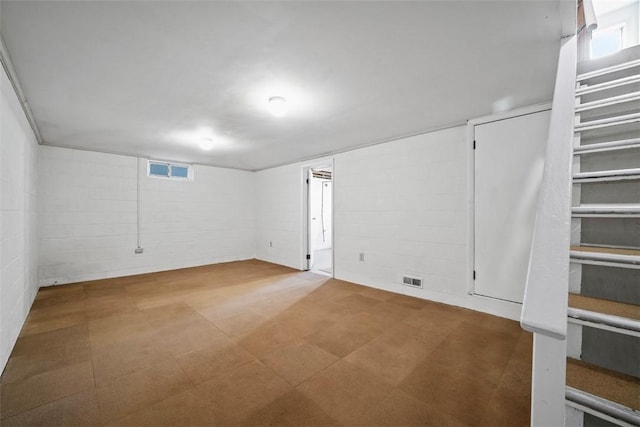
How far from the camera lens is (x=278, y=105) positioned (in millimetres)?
2639

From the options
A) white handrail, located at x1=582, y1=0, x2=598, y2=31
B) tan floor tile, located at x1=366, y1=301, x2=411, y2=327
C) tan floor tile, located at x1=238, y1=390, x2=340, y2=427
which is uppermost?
white handrail, located at x1=582, y1=0, x2=598, y2=31

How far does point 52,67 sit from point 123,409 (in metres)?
2.62

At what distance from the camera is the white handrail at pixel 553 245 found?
747 mm

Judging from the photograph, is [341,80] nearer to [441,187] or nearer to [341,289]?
[441,187]

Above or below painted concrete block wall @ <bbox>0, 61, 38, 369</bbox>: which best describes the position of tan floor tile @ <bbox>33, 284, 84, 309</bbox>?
below

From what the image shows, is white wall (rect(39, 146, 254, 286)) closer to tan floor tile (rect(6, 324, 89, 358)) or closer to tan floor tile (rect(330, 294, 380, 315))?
tan floor tile (rect(6, 324, 89, 358))

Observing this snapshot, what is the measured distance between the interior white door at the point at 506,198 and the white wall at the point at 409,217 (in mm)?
160

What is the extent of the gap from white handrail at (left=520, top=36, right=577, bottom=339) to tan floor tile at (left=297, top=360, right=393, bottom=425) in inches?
51.0

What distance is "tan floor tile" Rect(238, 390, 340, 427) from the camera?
1.49 m

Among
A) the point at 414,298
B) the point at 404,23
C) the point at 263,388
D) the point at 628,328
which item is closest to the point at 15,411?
the point at 263,388

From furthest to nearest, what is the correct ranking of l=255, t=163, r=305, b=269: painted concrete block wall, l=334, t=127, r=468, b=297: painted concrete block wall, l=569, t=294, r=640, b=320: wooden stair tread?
l=255, t=163, r=305, b=269: painted concrete block wall < l=334, t=127, r=468, b=297: painted concrete block wall < l=569, t=294, r=640, b=320: wooden stair tread

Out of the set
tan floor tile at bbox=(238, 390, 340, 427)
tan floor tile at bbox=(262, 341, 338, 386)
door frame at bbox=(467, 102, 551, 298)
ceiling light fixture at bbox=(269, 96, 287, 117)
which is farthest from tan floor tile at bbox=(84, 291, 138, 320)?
door frame at bbox=(467, 102, 551, 298)

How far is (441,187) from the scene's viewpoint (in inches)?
135

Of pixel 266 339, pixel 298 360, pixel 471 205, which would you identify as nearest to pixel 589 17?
pixel 471 205
